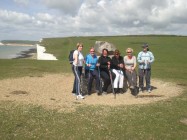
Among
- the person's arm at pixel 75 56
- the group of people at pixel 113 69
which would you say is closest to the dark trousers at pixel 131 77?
the group of people at pixel 113 69

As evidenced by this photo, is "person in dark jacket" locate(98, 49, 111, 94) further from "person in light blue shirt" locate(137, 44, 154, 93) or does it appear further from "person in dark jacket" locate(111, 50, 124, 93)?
"person in light blue shirt" locate(137, 44, 154, 93)

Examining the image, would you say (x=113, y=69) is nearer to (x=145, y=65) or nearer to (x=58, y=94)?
(x=145, y=65)

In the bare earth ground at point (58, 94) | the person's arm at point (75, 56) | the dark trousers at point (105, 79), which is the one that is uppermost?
the person's arm at point (75, 56)

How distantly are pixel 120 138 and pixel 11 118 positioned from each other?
15.0 feet

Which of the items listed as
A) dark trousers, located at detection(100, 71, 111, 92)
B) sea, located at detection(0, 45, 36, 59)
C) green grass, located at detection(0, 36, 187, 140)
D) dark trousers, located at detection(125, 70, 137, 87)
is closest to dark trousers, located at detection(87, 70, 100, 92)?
dark trousers, located at detection(100, 71, 111, 92)

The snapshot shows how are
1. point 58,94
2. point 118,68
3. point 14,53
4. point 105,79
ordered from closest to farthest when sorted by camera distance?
point 58,94
point 105,79
point 118,68
point 14,53

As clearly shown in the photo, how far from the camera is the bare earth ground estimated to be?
53.3ft

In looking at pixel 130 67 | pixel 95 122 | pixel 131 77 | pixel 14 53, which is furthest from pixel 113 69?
pixel 14 53

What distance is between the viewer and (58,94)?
18.8 m

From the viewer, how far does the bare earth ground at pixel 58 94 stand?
16.2m

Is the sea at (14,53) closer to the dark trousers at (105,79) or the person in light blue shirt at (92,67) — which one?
the person in light blue shirt at (92,67)

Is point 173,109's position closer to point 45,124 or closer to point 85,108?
point 85,108

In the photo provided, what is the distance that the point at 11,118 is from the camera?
41.8 ft

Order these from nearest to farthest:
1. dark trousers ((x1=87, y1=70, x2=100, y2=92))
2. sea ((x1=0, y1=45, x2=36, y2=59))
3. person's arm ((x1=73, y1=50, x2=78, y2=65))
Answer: person's arm ((x1=73, y1=50, x2=78, y2=65))
dark trousers ((x1=87, y1=70, x2=100, y2=92))
sea ((x1=0, y1=45, x2=36, y2=59))
